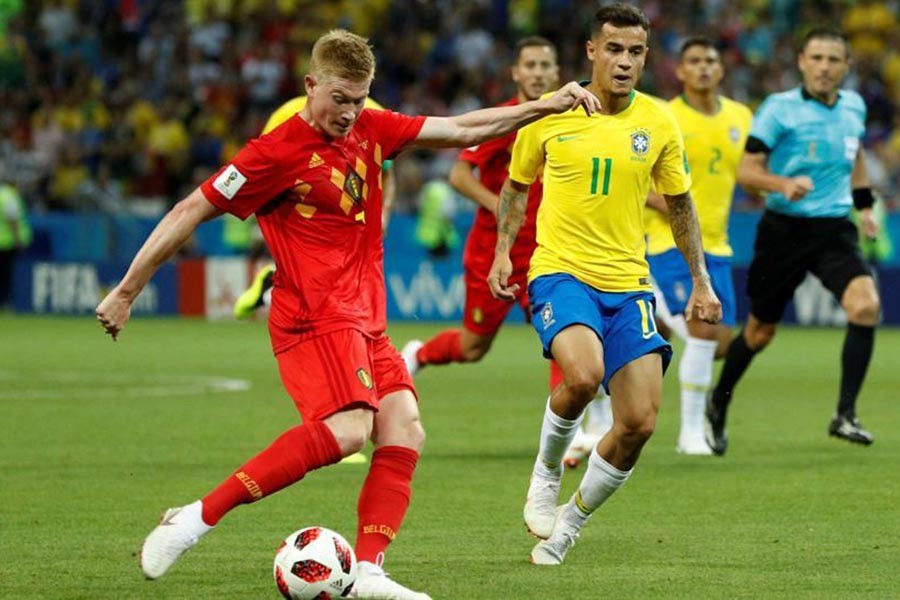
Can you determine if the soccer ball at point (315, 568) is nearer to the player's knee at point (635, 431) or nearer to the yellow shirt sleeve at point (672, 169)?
the player's knee at point (635, 431)

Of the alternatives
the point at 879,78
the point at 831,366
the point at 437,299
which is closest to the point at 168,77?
the point at 437,299

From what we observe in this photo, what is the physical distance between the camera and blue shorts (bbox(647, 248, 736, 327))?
11.0m

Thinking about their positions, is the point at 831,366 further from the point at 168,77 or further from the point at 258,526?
the point at 168,77

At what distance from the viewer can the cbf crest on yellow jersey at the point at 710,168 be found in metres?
11.2

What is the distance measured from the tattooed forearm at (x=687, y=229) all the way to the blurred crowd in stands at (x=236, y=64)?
57.8ft

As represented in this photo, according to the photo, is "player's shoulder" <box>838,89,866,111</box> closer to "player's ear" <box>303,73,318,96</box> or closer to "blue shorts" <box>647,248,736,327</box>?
"blue shorts" <box>647,248,736,327</box>

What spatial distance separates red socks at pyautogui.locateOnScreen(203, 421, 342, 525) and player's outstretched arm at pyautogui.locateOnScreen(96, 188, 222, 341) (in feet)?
2.13

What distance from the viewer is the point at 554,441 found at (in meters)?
7.73

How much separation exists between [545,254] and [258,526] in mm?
1785

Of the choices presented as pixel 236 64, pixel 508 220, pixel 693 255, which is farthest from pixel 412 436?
pixel 236 64

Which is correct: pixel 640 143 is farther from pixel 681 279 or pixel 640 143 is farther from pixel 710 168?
pixel 710 168

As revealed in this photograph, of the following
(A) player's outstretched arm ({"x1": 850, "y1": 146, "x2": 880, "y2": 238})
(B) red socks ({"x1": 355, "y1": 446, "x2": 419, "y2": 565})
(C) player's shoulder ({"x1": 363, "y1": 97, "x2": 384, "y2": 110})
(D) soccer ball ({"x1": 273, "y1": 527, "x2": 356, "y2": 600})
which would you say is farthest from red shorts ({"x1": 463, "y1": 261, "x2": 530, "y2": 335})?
(D) soccer ball ({"x1": 273, "y1": 527, "x2": 356, "y2": 600})

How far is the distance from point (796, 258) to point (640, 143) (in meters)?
3.79

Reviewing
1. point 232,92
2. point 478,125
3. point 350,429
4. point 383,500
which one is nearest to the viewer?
point 350,429
